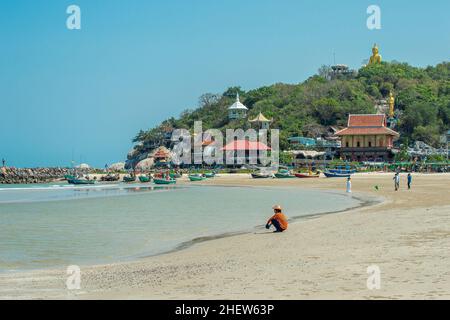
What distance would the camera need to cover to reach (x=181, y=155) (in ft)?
294

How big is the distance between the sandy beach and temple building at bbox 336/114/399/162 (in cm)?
5534

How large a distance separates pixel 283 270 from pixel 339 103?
264 feet

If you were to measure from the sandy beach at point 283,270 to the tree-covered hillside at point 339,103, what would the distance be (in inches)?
2521

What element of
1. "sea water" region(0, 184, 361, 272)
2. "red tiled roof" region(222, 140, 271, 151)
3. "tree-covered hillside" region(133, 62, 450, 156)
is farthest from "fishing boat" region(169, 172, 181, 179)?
"sea water" region(0, 184, 361, 272)

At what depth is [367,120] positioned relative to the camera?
7300cm

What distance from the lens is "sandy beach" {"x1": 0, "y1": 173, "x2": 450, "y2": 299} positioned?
352 inches

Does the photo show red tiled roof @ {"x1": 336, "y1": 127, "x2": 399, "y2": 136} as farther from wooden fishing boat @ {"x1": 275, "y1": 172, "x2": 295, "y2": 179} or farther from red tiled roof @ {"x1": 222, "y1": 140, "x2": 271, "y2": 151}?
wooden fishing boat @ {"x1": 275, "y1": 172, "x2": 295, "y2": 179}

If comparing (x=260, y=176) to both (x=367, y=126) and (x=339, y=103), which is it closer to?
(x=367, y=126)

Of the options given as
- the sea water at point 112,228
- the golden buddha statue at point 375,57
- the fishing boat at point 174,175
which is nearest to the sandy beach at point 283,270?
the sea water at point 112,228

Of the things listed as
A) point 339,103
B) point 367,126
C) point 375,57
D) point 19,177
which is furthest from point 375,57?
point 19,177

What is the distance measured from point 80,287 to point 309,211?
16.5 meters

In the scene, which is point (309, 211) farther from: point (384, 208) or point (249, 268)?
point (249, 268)
